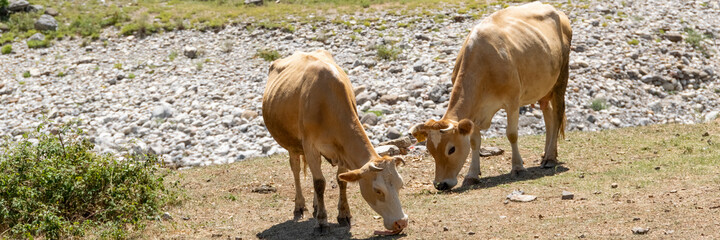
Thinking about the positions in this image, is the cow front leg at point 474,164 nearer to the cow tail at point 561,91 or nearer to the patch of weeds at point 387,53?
the cow tail at point 561,91

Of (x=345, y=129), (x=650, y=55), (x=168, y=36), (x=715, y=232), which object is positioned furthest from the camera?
(x=168, y=36)

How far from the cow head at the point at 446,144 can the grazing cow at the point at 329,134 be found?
189 centimetres

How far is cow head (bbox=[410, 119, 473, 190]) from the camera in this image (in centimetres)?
1220

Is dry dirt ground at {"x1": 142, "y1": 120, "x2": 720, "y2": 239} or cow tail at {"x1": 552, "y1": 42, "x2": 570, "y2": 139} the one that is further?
cow tail at {"x1": 552, "y1": 42, "x2": 570, "y2": 139}

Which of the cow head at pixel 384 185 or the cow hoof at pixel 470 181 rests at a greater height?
the cow head at pixel 384 185

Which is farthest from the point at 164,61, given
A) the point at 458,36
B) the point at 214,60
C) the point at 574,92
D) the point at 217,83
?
the point at 574,92

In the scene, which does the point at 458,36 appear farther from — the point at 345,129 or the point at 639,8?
the point at 345,129

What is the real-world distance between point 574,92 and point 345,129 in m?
12.8

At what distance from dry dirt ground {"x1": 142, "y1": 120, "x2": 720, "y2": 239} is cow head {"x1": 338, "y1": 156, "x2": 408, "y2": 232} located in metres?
0.43

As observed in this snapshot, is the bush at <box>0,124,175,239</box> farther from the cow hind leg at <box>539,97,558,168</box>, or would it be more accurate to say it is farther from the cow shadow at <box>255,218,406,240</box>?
the cow hind leg at <box>539,97,558,168</box>

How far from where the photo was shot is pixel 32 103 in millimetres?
26031

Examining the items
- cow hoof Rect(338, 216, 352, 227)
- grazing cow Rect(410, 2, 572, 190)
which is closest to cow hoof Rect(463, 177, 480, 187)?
grazing cow Rect(410, 2, 572, 190)

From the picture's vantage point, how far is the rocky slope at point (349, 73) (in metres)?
20.5

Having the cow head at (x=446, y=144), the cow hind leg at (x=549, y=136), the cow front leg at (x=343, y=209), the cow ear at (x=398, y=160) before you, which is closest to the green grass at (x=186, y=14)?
the cow hind leg at (x=549, y=136)
